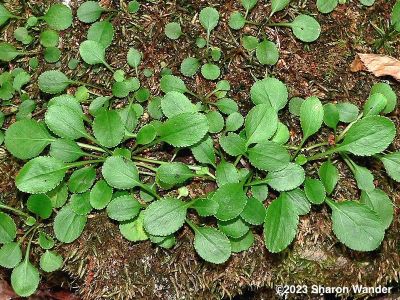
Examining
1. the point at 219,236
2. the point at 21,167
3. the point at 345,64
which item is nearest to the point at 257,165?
the point at 219,236

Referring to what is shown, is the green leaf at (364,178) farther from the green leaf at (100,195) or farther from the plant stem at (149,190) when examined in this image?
the green leaf at (100,195)

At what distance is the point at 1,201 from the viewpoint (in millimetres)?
2074

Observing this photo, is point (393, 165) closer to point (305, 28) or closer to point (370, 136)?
point (370, 136)

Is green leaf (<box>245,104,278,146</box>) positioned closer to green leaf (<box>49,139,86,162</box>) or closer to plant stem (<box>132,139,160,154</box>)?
plant stem (<box>132,139,160,154</box>)

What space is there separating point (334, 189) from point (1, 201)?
1224 mm

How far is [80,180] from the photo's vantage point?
1930 mm

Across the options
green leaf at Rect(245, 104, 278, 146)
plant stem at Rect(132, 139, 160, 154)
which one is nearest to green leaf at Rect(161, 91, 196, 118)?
plant stem at Rect(132, 139, 160, 154)

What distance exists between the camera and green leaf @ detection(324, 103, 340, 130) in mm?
1955

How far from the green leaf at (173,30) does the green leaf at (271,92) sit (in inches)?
14.5

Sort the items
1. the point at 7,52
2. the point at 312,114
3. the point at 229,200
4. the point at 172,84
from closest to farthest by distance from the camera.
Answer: the point at 229,200 < the point at 312,114 < the point at 172,84 < the point at 7,52

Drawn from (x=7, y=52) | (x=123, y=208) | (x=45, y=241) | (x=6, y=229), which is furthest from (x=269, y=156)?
(x=7, y=52)

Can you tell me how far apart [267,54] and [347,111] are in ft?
1.17

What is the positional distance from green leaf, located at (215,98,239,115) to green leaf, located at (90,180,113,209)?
490 millimetres

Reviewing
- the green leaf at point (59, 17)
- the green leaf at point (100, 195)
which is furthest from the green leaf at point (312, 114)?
the green leaf at point (59, 17)
